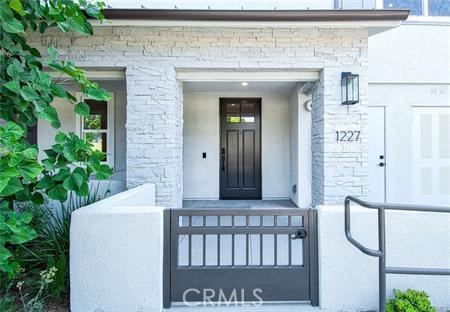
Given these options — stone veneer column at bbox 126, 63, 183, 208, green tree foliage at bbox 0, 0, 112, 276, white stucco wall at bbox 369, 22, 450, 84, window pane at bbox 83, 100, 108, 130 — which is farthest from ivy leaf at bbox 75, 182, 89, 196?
white stucco wall at bbox 369, 22, 450, 84

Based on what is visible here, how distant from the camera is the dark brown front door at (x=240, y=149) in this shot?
25.5 ft

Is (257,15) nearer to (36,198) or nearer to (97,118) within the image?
(36,198)

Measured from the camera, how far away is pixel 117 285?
2783mm

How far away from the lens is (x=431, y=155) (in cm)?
655

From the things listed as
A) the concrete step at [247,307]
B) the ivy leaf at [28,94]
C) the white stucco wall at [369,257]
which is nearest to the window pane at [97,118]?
the ivy leaf at [28,94]

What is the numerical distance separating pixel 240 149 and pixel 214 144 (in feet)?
2.20

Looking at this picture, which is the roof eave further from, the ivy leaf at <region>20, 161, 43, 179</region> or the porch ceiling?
the ivy leaf at <region>20, 161, 43, 179</region>

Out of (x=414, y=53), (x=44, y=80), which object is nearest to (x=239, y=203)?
(x=414, y=53)

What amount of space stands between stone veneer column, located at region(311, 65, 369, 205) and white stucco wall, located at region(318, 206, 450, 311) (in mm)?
1816

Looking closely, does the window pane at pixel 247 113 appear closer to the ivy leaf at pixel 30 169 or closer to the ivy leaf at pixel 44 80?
the ivy leaf at pixel 44 80

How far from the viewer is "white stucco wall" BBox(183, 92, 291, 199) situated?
770cm

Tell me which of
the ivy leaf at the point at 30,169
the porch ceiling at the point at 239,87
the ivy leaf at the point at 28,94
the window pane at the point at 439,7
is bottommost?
the ivy leaf at the point at 30,169

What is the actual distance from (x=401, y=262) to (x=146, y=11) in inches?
166

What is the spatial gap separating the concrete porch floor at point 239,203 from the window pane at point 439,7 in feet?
16.5
